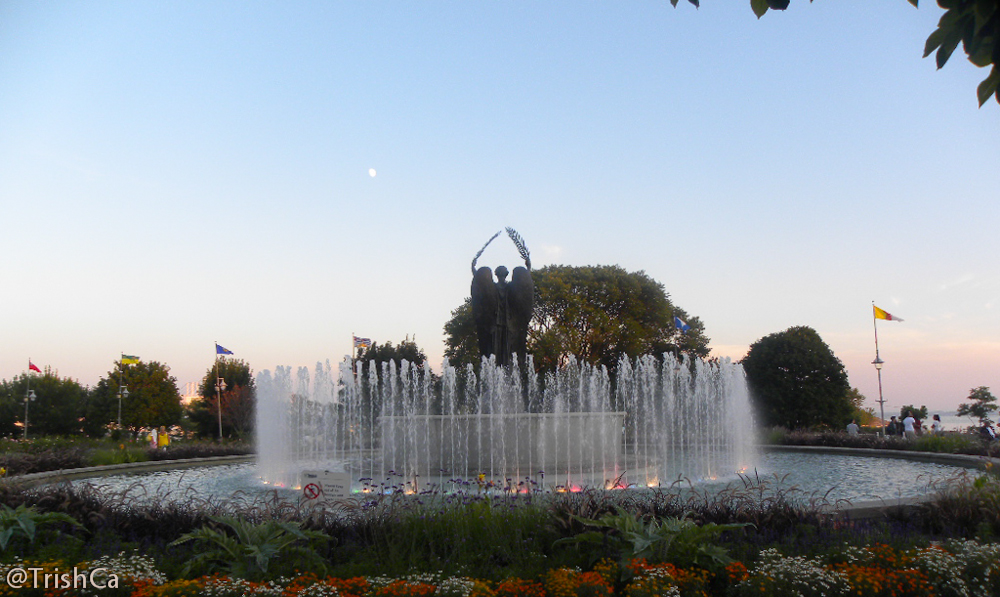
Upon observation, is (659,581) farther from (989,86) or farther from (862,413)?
(862,413)

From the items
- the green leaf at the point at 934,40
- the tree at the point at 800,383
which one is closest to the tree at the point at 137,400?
the tree at the point at 800,383

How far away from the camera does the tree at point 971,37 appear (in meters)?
2.81

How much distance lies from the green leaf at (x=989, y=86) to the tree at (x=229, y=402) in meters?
32.6

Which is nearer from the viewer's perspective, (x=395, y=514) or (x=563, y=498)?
(x=395, y=514)

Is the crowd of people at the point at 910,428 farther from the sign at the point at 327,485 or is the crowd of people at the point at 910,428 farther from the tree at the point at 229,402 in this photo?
the tree at the point at 229,402

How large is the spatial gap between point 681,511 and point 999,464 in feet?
30.3

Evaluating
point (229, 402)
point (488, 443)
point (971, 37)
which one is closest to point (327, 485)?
point (488, 443)

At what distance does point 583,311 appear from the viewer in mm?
36625

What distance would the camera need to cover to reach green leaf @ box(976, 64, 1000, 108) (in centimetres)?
298

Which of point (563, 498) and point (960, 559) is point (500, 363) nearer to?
point (563, 498)

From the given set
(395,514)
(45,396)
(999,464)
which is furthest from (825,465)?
(45,396)

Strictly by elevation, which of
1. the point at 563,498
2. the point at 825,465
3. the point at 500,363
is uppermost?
the point at 500,363

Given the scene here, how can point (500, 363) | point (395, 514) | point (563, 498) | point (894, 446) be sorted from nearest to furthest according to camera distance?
point (395, 514) → point (563, 498) → point (500, 363) → point (894, 446)

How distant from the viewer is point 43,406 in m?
44.5
